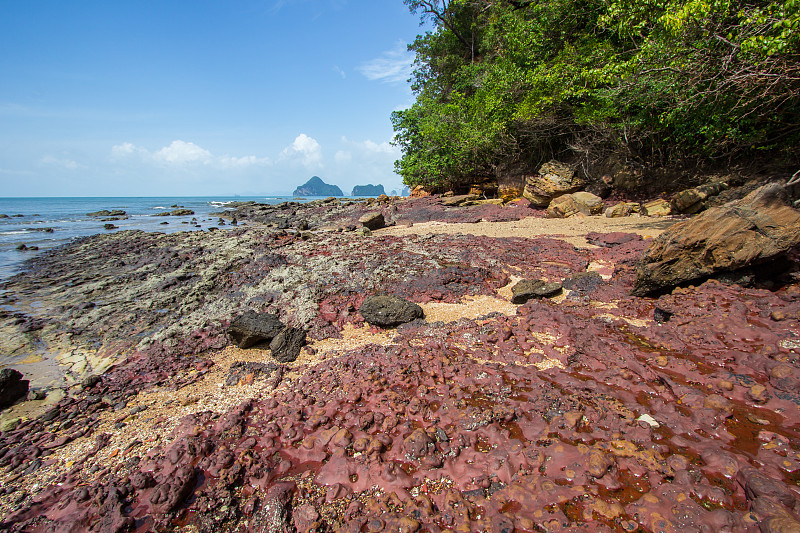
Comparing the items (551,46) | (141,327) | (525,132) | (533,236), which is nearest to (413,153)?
(525,132)

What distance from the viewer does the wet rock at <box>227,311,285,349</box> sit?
5.00 m

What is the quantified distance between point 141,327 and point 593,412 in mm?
7186

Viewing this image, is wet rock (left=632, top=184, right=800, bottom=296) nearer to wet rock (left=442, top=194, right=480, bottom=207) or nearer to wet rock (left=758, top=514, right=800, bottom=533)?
wet rock (left=758, top=514, right=800, bottom=533)

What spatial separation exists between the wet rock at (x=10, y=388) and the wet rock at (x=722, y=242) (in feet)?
28.7

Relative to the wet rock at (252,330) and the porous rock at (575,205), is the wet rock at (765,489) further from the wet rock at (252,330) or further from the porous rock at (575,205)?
the porous rock at (575,205)

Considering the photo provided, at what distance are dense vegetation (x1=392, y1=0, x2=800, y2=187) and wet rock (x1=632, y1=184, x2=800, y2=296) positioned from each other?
3.66 metres

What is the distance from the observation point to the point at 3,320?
693cm

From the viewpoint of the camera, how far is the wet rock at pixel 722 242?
187 inches

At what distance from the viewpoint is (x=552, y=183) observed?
51.3ft

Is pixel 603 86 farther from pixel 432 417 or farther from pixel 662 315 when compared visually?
pixel 432 417

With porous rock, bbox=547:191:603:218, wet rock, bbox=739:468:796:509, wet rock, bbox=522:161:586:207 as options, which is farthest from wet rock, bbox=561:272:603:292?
wet rock, bbox=522:161:586:207

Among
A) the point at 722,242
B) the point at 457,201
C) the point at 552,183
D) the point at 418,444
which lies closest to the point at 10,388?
the point at 418,444

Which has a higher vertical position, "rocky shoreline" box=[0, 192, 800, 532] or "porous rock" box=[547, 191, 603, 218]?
"porous rock" box=[547, 191, 603, 218]

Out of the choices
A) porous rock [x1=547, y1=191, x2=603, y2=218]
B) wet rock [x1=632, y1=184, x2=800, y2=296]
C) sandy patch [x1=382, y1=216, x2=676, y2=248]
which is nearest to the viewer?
wet rock [x1=632, y1=184, x2=800, y2=296]
